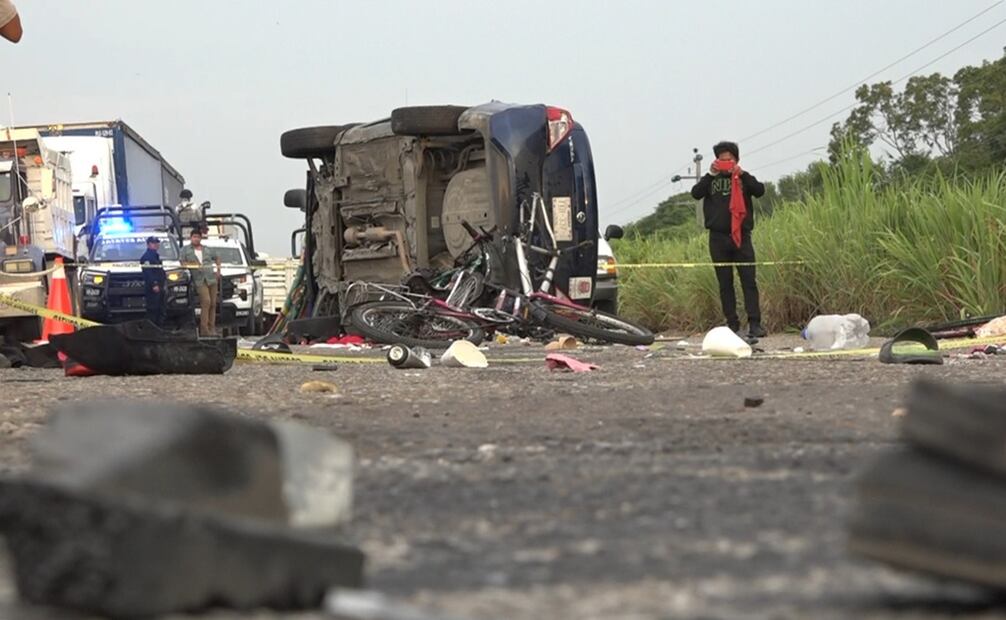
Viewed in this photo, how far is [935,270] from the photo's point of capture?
42.8 feet

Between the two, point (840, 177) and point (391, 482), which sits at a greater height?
point (840, 177)

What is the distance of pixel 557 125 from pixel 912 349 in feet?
21.6

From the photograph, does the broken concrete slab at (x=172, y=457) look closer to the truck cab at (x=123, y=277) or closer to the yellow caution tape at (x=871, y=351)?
the yellow caution tape at (x=871, y=351)

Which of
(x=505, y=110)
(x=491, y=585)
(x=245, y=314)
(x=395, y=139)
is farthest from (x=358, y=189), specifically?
(x=491, y=585)

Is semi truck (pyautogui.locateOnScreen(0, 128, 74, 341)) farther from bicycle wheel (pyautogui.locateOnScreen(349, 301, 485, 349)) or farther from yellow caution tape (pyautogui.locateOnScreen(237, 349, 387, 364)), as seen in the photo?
yellow caution tape (pyautogui.locateOnScreen(237, 349, 387, 364))

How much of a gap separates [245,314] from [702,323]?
10.1 m

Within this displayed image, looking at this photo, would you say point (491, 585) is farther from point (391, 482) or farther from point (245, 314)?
point (245, 314)

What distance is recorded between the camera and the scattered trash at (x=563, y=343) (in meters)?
12.5

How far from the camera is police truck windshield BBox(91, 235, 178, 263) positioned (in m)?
22.4

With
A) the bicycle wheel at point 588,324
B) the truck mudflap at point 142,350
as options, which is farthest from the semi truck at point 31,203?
the truck mudflap at point 142,350

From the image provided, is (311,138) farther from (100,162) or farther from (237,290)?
(100,162)

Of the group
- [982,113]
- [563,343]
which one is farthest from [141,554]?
[982,113]

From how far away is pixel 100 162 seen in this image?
2695cm

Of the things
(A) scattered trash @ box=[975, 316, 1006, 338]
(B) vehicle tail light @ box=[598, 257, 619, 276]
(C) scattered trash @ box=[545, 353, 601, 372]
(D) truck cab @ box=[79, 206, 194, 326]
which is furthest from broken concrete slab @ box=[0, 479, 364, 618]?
(D) truck cab @ box=[79, 206, 194, 326]
